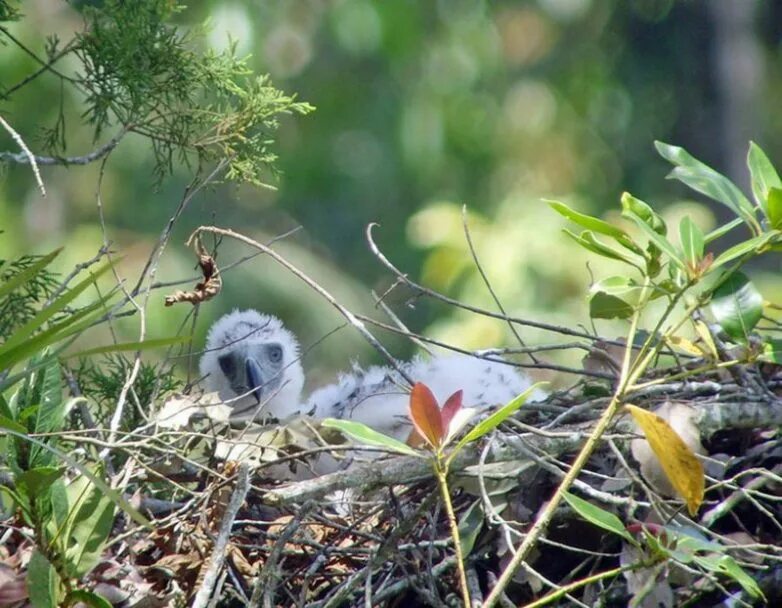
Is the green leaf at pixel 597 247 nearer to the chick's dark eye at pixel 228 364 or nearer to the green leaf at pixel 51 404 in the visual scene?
the green leaf at pixel 51 404

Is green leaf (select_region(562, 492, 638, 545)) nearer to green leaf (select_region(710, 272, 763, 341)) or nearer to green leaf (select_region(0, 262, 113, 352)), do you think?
green leaf (select_region(710, 272, 763, 341))

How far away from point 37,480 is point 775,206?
48.8 inches

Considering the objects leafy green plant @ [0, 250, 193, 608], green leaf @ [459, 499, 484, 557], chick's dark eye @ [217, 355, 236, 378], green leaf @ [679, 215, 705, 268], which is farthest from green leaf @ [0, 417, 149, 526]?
chick's dark eye @ [217, 355, 236, 378]

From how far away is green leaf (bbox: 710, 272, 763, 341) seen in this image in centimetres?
214

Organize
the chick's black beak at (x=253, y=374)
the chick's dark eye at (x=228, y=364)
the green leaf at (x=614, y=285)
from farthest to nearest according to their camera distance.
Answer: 1. the chick's dark eye at (x=228, y=364)
2. the chick's black beak at (x=253, y=374)
3. the green leaf at (x=614, y=285)

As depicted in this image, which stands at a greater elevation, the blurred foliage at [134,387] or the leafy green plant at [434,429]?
the blurred foliage at [134,387]

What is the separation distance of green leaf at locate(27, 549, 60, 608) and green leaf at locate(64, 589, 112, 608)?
27 millimetres

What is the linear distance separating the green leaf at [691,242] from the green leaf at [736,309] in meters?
0.09

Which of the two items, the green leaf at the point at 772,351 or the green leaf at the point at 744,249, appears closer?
the green leaf at the point at 744,249

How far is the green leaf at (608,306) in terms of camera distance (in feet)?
8.02

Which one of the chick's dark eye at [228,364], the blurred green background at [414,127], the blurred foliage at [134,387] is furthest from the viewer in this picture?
the blurred green background at [414,127]

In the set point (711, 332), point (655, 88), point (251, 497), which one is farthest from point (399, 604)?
point (655, 88)

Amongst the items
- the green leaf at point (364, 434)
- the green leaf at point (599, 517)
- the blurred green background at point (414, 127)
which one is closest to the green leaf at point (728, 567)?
the green leaf at point (599, 517)

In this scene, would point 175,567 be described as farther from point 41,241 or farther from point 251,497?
point 41,241
